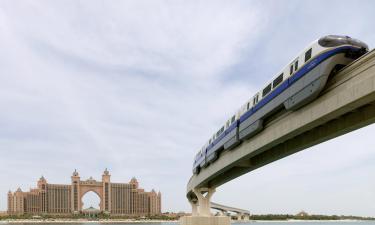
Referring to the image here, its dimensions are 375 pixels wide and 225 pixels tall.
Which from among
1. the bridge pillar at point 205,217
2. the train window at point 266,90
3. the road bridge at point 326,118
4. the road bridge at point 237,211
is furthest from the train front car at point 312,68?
the road bridge at point 237,211

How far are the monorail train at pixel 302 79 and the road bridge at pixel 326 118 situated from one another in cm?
53

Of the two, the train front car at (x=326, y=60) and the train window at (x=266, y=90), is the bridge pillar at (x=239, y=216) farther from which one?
the train front car at (x=326, y=60)

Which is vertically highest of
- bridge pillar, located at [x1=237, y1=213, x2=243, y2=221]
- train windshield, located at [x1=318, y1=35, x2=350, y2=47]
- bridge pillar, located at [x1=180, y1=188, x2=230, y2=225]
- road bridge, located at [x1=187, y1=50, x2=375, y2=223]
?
train windshield, located at [x1=318, y1=35, x2=350, y2=47]

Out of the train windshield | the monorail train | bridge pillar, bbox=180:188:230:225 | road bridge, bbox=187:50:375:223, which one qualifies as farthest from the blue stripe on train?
bridge pillar, bbox=180:188:230:225

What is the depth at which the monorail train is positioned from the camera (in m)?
17.9

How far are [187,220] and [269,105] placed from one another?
3356 centimetres

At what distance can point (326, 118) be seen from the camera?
18.7m

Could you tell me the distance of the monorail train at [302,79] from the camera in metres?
17.9

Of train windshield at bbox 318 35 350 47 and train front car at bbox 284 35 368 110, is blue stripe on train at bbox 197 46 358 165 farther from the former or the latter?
train windshield at bbox 318 35 350 47

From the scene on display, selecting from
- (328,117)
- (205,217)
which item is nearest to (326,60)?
(328,117)

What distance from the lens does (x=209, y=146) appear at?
137 feet

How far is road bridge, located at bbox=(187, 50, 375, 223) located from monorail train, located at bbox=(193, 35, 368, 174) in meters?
A: 0.53

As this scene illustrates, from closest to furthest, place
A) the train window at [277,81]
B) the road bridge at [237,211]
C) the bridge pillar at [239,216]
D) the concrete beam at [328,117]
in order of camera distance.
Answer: the concrete beam at [328,117]
the train window at [277,81]
the road bridge at [237,211]
the bridge pillar at [239,216]

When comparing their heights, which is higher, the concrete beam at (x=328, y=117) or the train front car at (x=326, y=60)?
the train front car at (x=326, y=60)
